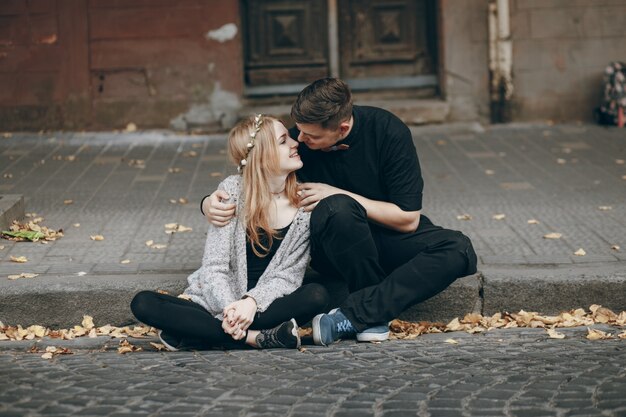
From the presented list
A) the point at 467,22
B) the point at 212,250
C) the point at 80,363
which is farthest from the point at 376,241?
the point at 467,22

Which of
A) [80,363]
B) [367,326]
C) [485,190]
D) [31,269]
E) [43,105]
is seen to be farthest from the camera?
[43,105]

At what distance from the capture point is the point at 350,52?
11.4 metres

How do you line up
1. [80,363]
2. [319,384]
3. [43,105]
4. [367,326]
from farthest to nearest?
[43,105], [367,326], [80,363], [319,384]

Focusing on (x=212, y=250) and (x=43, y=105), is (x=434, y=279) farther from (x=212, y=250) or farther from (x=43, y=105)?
(x=43, y=105)

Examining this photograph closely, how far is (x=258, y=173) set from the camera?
5488 mm

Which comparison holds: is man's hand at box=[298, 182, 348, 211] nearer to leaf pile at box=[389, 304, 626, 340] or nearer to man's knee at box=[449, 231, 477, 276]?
man's knee at box=[449, 231, 477, 276]

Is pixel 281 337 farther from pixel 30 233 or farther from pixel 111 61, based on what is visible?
pixel 111 61

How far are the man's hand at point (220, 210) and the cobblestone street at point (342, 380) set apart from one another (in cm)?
64

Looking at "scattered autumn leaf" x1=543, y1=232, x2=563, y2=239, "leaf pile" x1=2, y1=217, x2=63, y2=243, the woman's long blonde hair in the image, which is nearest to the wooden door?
"leaf pile" x1=2, y1=217, x2=63, y2=243

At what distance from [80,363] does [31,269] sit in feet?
3.95

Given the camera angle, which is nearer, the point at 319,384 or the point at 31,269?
the point at 319,384

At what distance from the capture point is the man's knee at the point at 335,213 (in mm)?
5391

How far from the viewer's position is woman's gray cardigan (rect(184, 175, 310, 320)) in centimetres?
539

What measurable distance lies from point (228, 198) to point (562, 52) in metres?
6.46
